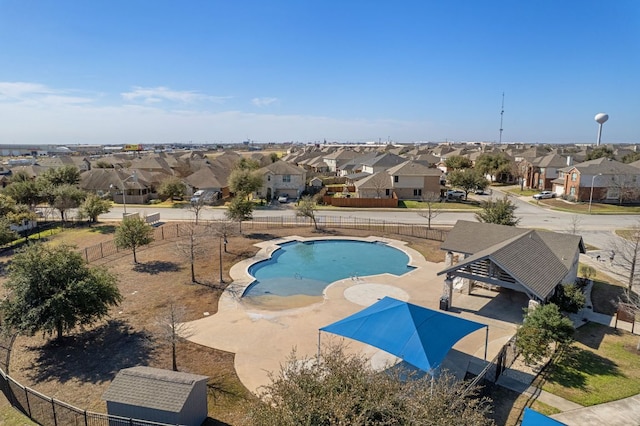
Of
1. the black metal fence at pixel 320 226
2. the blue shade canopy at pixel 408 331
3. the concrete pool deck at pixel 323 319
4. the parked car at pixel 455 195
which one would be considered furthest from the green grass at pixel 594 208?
the blue shade canopy at pixel 408 331

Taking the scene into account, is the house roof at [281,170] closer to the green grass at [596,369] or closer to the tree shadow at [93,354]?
the tree shadow at [93,354]

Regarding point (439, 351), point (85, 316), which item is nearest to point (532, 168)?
point (439, 351)

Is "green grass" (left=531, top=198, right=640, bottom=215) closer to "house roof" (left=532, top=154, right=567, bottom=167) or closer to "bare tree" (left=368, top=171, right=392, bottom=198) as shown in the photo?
"house roof" (left=532, top=154, right=567, bottom=167)

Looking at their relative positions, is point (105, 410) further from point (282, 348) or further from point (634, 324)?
point (634, 324)

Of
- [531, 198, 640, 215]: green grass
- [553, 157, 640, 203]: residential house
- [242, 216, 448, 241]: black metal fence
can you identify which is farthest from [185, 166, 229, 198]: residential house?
[553, 157, 640, 203]: residential house

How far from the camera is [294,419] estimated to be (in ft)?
29.9

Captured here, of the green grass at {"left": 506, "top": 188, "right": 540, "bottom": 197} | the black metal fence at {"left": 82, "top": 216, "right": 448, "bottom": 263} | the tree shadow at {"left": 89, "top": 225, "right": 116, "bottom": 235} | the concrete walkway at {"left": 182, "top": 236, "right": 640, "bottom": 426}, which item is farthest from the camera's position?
the green grass at {"left": 506, "top": 188, "right": 540, "bottom": 197}

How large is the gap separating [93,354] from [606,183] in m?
73.1

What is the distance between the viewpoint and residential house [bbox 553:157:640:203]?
207 feet

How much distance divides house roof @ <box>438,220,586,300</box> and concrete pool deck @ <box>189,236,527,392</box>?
3156 mm

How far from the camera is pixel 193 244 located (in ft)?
101

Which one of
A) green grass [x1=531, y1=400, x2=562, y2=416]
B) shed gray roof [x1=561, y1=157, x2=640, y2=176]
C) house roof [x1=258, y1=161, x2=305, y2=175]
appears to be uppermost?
shed gray roof [x1=561, y1=157, x2=640, y2=176]

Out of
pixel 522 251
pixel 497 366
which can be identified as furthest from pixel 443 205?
pixel 497 366

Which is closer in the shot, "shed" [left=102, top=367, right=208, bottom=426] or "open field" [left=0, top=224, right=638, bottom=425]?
"shed" [left=102, top=367, right=208, bottom=426]
